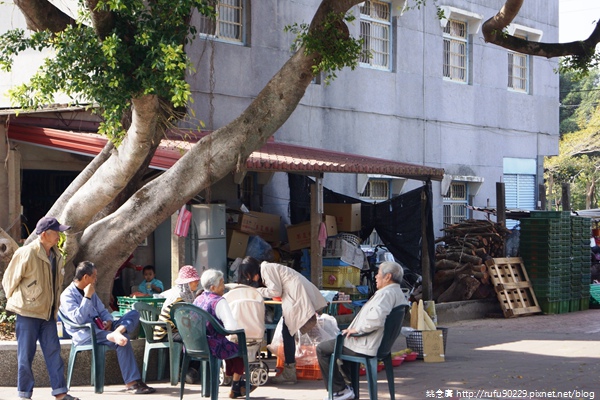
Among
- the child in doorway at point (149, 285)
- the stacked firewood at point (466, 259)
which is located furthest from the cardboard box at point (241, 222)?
the stacked firewood at point (466, 259)

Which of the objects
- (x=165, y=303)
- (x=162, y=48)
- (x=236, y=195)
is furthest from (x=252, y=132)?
(x=236, y=195)

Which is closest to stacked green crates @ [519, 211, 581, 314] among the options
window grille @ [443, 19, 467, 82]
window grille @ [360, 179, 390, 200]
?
window grille @ [360, 179, 390, 200]

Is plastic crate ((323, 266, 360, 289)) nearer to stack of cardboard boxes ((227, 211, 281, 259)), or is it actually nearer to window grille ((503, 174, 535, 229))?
stack of cardboard boxes ((227, 211, 281, 259))

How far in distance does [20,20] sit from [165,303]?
22.6 ft

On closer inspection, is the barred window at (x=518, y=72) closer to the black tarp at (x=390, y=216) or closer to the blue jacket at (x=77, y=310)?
the black tarp at (x=390, y=216)

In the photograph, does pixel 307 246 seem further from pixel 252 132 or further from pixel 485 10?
pixel 485 10

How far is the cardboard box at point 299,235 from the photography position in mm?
17344

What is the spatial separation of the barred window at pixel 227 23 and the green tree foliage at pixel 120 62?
5.56m

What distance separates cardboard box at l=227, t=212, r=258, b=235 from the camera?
658 inches

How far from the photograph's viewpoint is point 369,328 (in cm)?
938

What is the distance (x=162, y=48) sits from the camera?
10758 mm

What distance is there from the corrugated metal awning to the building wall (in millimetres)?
1941

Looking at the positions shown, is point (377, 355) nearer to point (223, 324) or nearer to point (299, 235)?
point (223, 324)

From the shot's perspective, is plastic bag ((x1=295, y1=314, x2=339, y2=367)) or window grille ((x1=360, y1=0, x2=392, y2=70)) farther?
window grille ((x1=360, y1=0, x2=392, y2=70))
